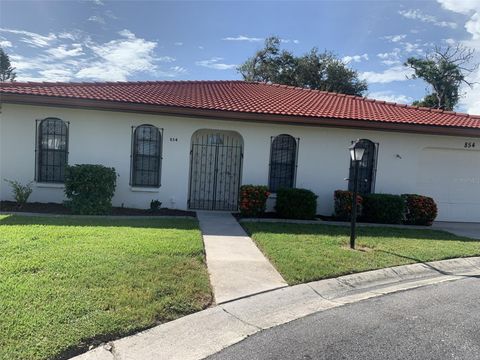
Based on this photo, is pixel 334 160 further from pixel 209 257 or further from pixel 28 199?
pixel 28 199

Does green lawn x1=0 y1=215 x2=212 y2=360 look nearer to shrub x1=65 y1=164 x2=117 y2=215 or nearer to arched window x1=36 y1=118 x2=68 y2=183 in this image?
shrub x1=65 y1=164 x2=117 y2=215

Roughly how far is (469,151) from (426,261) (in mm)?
7577

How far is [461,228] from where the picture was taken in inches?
460

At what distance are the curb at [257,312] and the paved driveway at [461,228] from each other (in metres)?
3.85

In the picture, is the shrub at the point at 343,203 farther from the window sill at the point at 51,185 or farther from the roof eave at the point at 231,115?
the window sill at the point at 51,185

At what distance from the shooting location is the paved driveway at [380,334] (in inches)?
150

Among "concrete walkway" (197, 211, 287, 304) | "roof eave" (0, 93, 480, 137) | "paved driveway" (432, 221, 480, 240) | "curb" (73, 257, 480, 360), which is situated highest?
"roof eave" (0, 93, 480, 137)

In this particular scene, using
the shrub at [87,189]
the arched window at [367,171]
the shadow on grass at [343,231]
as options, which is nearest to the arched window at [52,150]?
the shrub at [87,189]

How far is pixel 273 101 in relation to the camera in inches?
517

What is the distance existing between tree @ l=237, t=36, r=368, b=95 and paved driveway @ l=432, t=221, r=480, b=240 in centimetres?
2526

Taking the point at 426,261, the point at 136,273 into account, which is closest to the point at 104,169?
the point at 136,273

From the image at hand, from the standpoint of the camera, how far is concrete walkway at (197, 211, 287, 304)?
541cm

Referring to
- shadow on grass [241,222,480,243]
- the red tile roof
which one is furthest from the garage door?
shadow on grass [241,222,480,243]

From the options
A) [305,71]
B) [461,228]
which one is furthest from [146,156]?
[305,71]
